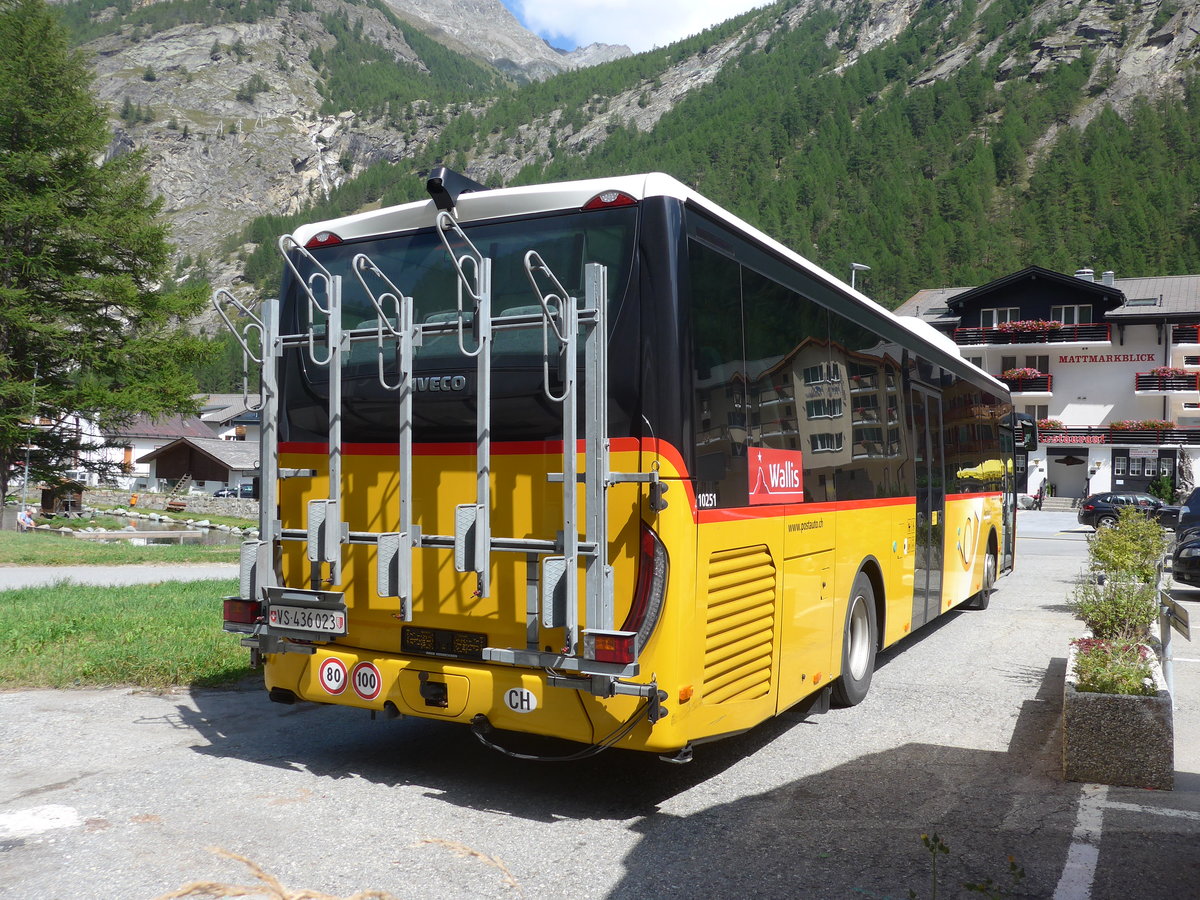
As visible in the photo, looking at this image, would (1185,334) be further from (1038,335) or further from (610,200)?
(610,200)

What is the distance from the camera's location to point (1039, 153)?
460 ft

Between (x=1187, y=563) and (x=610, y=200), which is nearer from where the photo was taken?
(x=610, y=200)

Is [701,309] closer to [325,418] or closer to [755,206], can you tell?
[325,418]

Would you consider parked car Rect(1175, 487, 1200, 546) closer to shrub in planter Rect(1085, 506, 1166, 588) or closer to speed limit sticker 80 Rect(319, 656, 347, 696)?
shrub in planter Rect(1085, 506, 1166, 588)

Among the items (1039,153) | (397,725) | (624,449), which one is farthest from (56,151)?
(1039,153)

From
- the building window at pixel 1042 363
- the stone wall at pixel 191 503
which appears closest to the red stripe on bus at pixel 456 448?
the stone wall at pixel 191 503

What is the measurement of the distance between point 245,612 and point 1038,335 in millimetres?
60050

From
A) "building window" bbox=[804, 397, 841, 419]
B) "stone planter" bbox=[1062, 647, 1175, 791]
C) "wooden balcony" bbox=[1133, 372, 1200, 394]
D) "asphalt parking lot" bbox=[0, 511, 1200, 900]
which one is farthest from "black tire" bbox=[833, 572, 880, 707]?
"wooden balcony" bbox=[1133, 372, 1200, 394]

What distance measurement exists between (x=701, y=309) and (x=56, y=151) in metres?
33.8

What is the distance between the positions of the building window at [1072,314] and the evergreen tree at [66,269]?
4702cm

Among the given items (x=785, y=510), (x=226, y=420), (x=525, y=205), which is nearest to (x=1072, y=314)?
(x=785, y=510)

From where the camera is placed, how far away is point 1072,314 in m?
58.7

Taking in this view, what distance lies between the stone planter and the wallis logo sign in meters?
1.97

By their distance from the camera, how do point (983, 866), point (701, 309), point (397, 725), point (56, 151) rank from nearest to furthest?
point (983, 866) → point (701, 309) → point (397, 725) → point (56, 151)
